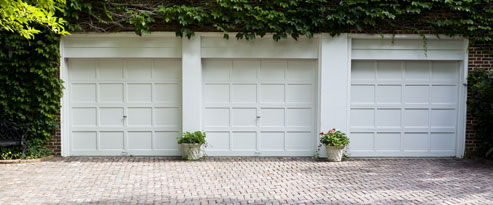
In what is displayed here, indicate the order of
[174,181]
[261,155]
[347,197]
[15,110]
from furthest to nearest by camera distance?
[261,155], [15,110], [174,181], [347,197]

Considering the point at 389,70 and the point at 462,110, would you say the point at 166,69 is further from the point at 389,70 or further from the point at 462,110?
the point at 462,110

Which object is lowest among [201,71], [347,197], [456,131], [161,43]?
[347,197]

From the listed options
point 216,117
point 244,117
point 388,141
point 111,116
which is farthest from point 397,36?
point 111,116

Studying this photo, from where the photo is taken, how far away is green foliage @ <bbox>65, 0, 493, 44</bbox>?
8.29 meters

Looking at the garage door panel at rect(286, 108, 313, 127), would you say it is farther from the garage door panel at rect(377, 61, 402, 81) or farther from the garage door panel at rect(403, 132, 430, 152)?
the garage door panel at rect(403, 132, 430, 152)

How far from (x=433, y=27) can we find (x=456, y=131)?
2398mm

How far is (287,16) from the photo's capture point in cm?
840

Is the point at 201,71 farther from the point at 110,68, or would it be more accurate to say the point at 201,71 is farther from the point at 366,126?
the point at 366,126

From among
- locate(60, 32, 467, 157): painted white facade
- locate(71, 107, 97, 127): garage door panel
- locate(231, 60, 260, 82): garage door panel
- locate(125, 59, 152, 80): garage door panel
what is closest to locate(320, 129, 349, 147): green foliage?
locate(60, 32, 467, 157): painted white facade

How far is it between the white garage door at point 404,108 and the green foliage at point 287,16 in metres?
0.87

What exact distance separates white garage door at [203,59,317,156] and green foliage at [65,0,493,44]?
83 centimetres

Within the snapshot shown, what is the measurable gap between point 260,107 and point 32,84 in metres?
4.88

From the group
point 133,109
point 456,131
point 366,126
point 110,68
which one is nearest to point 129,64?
point 110,68

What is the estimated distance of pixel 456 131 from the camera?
354 inches
